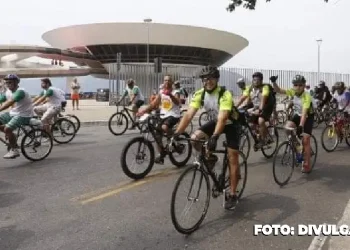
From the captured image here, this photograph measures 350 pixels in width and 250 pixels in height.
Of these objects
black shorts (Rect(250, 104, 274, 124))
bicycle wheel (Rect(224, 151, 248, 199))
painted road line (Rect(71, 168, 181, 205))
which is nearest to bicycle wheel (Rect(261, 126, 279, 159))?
black shorts (Rect(250, 104, 274, 124))

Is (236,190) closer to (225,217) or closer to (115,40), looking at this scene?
(225,217)

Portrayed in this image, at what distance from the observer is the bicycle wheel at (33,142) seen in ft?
31.3

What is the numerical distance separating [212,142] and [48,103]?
800 cm

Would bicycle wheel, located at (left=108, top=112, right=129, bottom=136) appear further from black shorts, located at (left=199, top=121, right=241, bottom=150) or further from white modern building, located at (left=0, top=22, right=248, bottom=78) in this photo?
white modern building, located at (left=0, top=22, right=248, bottom=78)

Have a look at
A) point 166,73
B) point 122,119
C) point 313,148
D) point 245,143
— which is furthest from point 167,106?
point 166,73

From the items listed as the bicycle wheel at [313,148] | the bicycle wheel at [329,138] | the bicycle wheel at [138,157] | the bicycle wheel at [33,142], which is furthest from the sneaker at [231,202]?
the bicycle wheel at [329,138]

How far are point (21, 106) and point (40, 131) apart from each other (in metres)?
0.69

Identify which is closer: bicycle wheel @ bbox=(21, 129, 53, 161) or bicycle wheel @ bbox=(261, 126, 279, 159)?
bicycle wheel @ bbox=(21, 129, 53, 161)

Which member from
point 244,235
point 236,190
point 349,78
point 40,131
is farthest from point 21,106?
point 349,78

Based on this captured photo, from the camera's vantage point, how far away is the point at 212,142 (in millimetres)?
5258

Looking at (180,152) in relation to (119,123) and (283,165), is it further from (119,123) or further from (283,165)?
(119,123)

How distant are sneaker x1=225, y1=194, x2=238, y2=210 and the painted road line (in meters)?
1.85

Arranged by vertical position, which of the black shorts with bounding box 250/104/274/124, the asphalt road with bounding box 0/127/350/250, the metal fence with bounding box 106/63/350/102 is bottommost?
the asphalt road with bounding box 0/127/350/250

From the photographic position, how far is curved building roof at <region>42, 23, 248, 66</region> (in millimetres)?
56625
